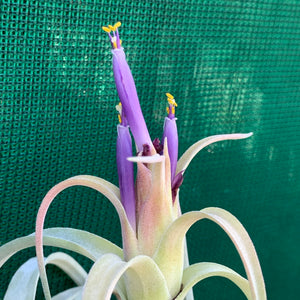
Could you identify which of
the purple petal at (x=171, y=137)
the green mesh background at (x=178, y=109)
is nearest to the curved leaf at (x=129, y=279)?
the purple petal at (x=171, y=137)

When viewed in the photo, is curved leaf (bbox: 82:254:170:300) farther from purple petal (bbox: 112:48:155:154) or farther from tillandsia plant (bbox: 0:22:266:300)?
purple petal (bbox: 112:48:155:154)

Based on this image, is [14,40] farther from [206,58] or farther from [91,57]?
[206,58]

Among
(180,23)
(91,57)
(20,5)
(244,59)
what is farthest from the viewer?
(244,59)

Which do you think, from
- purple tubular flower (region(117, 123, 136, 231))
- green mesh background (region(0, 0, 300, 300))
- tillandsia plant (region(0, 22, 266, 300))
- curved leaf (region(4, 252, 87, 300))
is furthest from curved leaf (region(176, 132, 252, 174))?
green mesh background (region(0, 0, 300, 300))

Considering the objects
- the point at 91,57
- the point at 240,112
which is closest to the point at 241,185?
the point at 240,112

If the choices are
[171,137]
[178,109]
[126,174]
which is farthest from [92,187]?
[178,109]

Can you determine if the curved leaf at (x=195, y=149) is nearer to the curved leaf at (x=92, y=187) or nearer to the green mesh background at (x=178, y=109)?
the curved leaf at (x=92, y=187)
